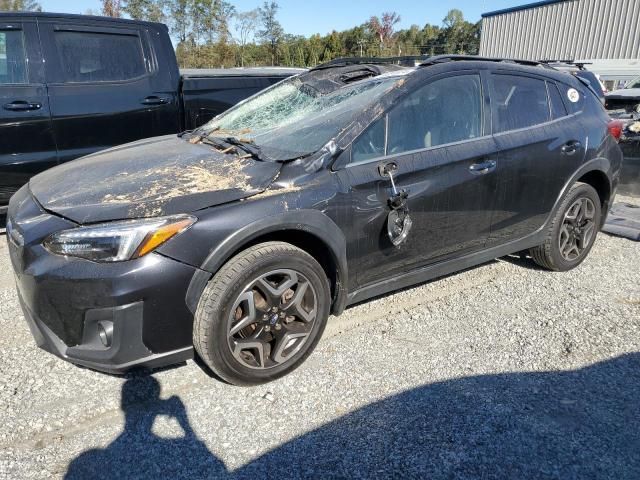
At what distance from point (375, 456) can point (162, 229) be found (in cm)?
139

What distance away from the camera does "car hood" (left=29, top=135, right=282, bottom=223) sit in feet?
7.72

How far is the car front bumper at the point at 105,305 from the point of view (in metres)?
2.21

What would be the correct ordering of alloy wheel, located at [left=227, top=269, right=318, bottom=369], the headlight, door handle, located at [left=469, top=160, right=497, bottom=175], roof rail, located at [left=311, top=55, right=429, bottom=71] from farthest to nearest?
roof rail, located at [left=311, top=55, right=429, bottom=71], door handle, located at [left=469, top=160, right=497, bottom=175], alloy wheel, located at [left=227, top=269, right=318, bottom=369], the headlight

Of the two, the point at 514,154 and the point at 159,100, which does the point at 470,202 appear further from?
the point at 159,100

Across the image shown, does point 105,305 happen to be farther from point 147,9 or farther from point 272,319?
point 147,9

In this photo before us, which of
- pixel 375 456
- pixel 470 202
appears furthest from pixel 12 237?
pixel 470 202


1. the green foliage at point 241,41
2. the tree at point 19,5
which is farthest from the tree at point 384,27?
the tree at point 19,5

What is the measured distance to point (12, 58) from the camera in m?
4.42

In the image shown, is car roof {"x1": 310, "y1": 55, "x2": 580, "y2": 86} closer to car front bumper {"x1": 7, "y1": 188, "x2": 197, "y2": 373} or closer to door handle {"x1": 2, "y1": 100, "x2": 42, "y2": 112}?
car front bumper {"x1": 7, "y1": 188, "x2": 197, "y2": 373}

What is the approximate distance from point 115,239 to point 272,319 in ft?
2.91

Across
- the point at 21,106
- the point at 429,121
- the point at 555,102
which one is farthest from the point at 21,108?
the point at 555,102

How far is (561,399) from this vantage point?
2.60 metres

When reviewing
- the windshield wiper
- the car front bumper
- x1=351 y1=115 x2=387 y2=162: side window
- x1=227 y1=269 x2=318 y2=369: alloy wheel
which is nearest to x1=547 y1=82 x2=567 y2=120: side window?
x1=351 y1=115 x2=387 y2=162: side window

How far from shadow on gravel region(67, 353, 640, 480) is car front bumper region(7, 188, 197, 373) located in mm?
374
